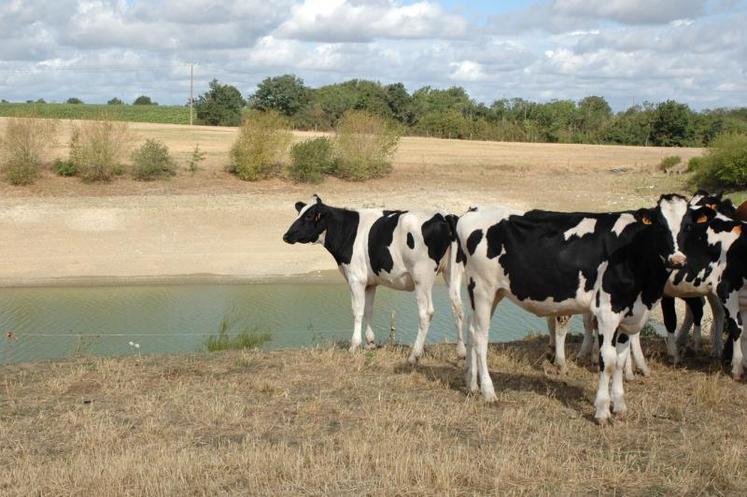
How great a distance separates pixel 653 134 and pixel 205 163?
1901 inches

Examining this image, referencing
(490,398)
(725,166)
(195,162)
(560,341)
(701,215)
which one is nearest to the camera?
(701,215)

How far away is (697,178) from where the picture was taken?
156 feet

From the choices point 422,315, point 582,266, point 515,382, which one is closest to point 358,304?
point 422,315

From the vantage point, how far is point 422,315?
13.0 meters

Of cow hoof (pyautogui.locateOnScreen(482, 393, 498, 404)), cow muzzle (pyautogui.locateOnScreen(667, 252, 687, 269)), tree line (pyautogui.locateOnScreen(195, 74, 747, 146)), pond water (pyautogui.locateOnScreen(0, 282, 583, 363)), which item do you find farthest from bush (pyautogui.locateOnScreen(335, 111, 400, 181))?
cow muzzle (pyautogui.locateOnScreen(667, 252, 687, 269))

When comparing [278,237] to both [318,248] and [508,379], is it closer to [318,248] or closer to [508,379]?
[318,248]

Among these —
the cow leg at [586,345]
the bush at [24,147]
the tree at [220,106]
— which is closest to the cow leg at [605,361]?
the cow leg at [586,345]

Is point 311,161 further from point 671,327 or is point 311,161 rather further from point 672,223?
point 672,223

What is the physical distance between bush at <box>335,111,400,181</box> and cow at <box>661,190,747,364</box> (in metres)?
34.6

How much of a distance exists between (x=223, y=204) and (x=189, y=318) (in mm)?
16920

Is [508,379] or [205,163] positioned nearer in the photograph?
[508,379]

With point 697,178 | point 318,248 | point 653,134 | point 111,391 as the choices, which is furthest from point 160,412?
point 653,134

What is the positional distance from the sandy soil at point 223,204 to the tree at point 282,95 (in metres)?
33.8

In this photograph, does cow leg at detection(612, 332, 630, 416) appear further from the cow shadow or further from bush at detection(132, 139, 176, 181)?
bush at detection(132, 139, 176, 181)
